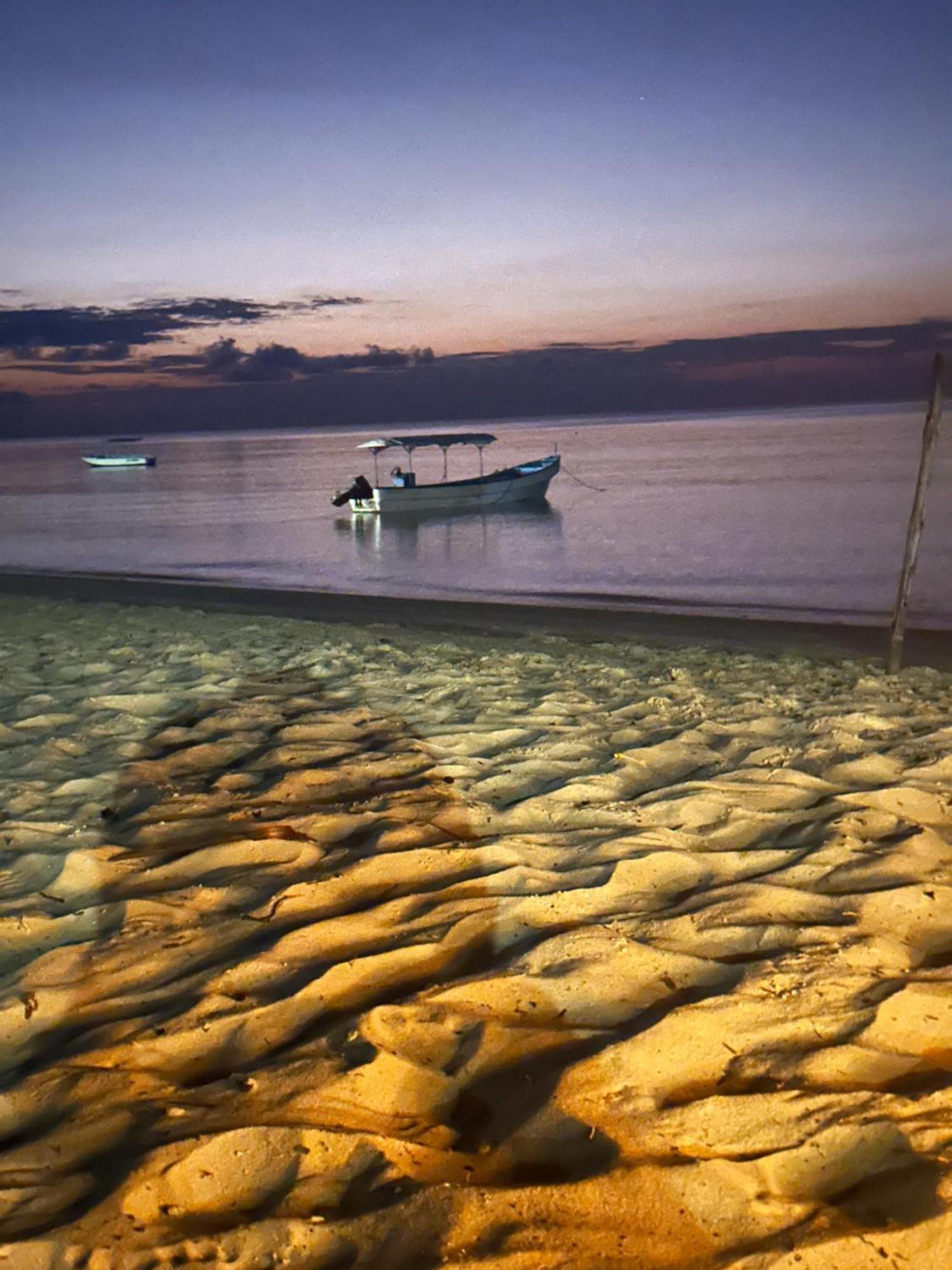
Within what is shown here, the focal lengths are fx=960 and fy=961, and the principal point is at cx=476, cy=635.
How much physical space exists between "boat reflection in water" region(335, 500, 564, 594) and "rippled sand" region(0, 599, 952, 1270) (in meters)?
11.5

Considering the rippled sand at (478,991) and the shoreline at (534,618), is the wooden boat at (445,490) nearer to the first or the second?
the shoreline at (534,618)

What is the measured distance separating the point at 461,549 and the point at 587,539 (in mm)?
3200

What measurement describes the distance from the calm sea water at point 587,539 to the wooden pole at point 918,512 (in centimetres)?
518

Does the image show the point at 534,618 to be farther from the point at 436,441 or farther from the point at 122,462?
the point at 122,462

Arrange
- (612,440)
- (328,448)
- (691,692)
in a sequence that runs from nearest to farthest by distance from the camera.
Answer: (691,692) < (612,440) < (328,448)

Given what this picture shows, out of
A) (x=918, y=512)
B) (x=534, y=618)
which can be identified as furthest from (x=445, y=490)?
(x=918, y=512)

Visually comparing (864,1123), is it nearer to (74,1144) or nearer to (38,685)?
(74,1144)

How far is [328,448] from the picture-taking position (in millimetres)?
127250

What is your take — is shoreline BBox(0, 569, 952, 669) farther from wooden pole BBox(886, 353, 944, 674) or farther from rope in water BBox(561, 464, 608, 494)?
rope in water BBox(561, 464, 608, 494)

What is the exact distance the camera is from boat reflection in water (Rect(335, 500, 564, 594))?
18297 mm

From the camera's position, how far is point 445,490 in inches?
1177

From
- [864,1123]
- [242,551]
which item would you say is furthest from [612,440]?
[864,1123]

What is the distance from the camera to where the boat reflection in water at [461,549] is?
1830cm

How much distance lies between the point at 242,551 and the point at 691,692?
18.0m
